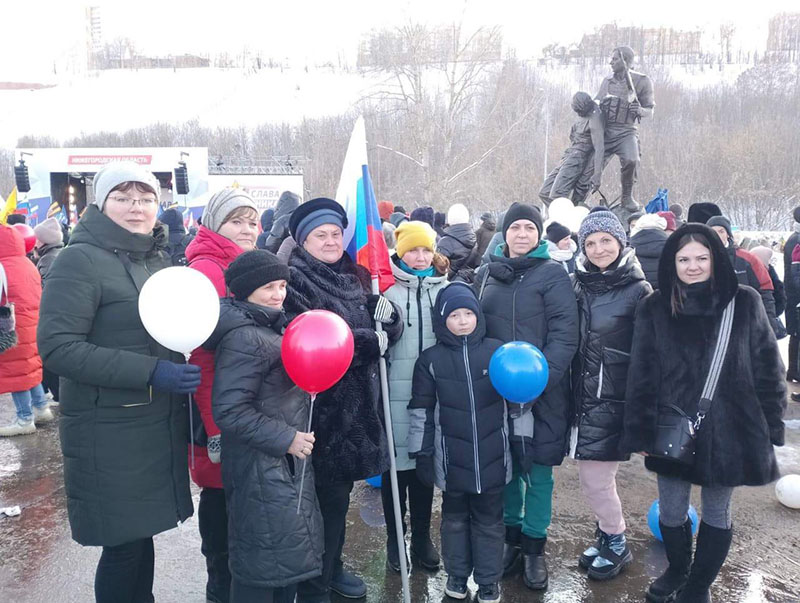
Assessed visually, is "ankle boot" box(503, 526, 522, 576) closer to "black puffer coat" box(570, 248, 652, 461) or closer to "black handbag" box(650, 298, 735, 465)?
"black puffer coat" box(570, 248, 652, 461)

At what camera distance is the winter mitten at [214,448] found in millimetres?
2463

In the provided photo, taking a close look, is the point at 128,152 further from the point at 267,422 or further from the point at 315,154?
the point at 267,422

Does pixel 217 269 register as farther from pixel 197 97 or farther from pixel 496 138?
pixel 197 97

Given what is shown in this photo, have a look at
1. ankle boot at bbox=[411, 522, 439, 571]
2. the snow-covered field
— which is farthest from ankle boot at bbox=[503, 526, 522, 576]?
the snow-covered field

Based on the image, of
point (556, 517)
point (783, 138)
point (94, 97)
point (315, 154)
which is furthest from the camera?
point (94, 97)

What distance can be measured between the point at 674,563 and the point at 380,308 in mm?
1818

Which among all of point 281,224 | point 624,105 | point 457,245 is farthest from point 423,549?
point 624,105

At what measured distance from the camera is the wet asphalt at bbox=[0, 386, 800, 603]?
9.89 ft

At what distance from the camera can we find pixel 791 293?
253 inches

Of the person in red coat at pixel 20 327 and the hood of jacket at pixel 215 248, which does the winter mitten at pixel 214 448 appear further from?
the person in red coat at pixel 20 327

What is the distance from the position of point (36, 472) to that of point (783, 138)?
41.1m

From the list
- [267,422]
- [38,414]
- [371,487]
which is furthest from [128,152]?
[267,422]

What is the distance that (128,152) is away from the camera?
21.7 meters

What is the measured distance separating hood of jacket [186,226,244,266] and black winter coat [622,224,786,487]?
1.89 m
